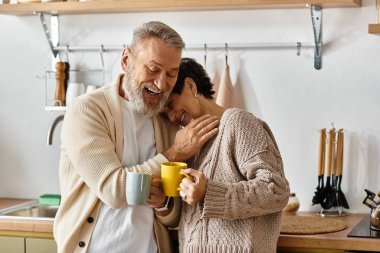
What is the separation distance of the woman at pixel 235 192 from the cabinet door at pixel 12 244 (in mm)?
860

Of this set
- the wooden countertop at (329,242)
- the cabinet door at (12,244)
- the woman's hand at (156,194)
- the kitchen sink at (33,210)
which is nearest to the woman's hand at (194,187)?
the woman's hand at (156,194)

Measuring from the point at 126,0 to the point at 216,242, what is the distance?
1355 millimetres

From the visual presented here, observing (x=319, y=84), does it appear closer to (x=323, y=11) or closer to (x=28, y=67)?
(x=323, y=11)

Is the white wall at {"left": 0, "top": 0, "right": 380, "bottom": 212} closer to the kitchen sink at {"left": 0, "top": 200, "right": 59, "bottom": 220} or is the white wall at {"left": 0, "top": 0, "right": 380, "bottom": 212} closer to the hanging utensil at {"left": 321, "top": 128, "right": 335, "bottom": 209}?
the hanging utensil at {"left": 321, "top": 128, "right": 335, "bottom": 209}

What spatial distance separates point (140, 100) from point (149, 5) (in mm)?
958

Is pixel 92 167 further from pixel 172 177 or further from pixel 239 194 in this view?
pixel 239 194

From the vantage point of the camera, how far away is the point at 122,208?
2324 millimetres

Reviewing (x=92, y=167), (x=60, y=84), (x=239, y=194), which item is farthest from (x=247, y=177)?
(x=60, y=84)

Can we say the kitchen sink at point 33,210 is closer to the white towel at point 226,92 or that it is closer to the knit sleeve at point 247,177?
the white towel at point 226,92

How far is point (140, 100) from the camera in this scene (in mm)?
2312

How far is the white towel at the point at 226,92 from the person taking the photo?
3252 mm

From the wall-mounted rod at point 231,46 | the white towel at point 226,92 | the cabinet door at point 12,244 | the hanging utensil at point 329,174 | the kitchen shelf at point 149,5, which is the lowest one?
the cabinet door at point 12,244

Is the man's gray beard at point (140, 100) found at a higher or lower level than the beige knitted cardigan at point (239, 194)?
higher

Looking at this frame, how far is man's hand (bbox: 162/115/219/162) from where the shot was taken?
2.29 metres
